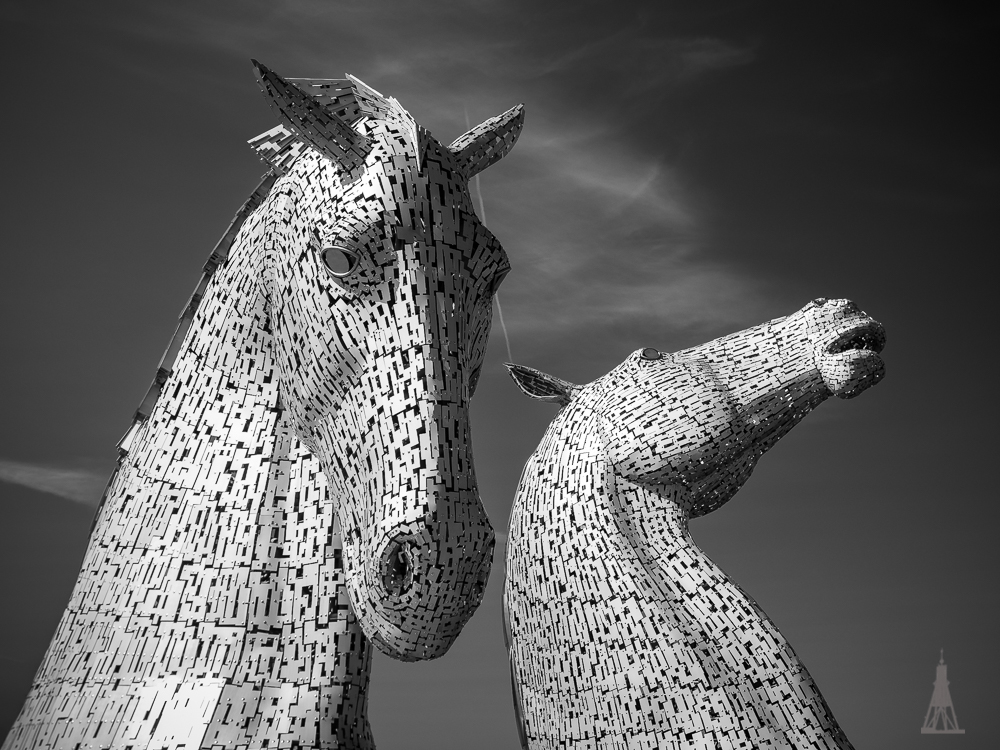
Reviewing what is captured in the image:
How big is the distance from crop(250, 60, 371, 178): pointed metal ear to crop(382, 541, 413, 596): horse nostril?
36 cm

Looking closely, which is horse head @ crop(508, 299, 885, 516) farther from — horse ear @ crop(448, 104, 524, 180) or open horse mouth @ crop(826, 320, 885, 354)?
horse ear @ crop(448, 104, 524, 180)

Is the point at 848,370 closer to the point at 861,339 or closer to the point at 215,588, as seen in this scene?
the point at 861,339

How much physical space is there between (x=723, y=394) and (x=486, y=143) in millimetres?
1146

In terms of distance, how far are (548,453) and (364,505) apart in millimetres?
1226

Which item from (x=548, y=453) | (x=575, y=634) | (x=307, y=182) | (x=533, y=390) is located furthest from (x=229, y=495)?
(x=533, y=390)

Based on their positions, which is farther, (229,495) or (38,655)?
(38,655)

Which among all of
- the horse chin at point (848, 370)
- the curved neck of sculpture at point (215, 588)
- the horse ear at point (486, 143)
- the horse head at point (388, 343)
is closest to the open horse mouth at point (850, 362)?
the horse chin at point (848, 370)

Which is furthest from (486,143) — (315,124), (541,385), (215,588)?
(541,385)

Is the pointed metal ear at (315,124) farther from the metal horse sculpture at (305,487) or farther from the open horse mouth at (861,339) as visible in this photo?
the open horse mouth at (861,339)

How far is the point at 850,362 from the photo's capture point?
1996mm

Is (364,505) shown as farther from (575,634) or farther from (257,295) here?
(575,634)

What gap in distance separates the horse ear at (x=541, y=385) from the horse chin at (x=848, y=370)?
60 cm

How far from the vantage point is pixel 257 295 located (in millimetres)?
929

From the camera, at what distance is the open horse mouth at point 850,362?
6.56 feet
